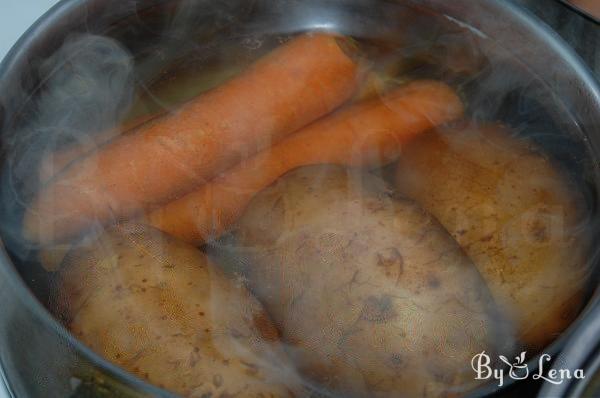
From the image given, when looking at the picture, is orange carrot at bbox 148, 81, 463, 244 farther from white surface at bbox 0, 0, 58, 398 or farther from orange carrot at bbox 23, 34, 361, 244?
white surface at bbox 0, 0, 58, 398

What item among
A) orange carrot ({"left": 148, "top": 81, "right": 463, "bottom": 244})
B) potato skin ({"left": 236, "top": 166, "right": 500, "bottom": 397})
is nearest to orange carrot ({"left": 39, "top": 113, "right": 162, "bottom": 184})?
orange carrot ({"left": 148, "top": 81, "right": 463, "bottom": 244})

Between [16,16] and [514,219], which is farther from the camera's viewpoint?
[16,16]

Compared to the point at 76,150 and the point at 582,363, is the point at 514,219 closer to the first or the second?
the point at 582,363

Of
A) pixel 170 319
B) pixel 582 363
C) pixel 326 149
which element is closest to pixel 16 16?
pixel 326 149

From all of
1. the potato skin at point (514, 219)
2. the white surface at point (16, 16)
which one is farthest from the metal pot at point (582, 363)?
the white surface at point (16, 16)

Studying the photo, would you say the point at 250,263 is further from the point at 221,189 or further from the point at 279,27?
the point at 279,27

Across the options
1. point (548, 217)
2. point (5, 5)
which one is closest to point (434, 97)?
point (548, 217)

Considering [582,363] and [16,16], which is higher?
[16,16]
